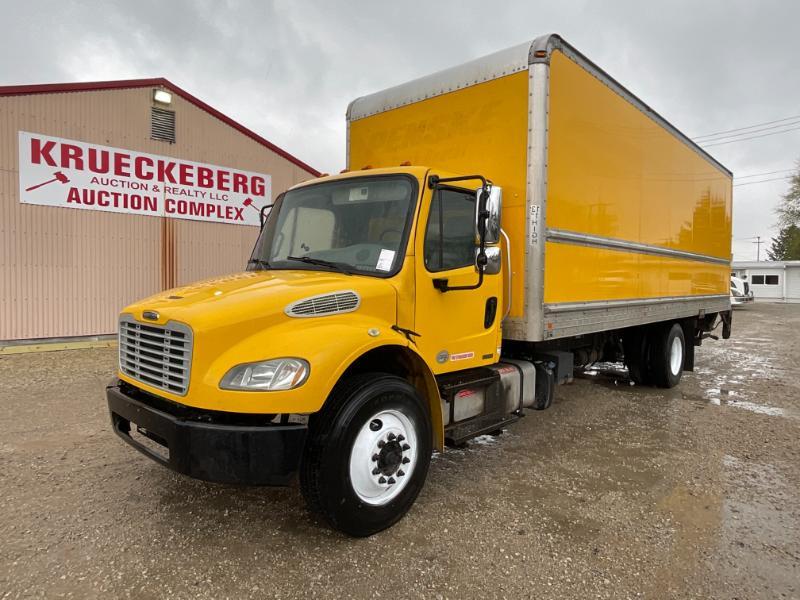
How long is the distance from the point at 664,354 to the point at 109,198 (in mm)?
10675

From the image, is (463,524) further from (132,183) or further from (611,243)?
(132,183)

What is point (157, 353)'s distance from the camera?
2.99m

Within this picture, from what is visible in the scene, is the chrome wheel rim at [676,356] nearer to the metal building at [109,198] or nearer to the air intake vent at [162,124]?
the metal building at [109,198]

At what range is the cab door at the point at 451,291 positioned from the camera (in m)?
3.57

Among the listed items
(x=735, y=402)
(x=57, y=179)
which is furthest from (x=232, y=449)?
(x=57, y=179)

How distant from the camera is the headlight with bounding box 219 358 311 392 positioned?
2705mm

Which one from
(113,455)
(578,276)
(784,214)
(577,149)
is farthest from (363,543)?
(784,214)

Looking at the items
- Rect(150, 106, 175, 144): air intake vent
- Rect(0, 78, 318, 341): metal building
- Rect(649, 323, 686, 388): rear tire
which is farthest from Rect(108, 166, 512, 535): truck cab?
Rect(150, 106, 175, 144): air intake vent

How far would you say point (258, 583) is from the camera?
2.73m

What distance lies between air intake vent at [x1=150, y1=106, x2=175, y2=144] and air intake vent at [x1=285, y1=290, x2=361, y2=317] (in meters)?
9.93

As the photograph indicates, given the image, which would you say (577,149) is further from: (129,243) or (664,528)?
(129,243)

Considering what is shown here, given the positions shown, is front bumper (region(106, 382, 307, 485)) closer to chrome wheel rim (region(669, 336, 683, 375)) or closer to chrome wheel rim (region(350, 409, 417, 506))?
chrome wheel rim (region(350, 409, 417, 506))

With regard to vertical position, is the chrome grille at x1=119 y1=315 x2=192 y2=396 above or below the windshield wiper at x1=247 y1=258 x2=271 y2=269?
below

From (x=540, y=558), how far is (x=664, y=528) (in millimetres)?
1008
